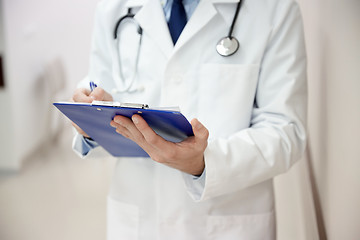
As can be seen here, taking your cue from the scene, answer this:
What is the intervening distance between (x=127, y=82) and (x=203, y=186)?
0.37 meters

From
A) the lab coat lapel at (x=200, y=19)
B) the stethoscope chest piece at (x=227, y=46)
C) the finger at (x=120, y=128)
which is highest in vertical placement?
the lab coat lapel at (x=200, y=19)

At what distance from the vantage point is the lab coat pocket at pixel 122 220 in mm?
1104

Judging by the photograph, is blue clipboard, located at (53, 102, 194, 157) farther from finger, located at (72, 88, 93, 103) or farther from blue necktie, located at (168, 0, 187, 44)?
blue necktie, located at (168, 0, 187, 44)

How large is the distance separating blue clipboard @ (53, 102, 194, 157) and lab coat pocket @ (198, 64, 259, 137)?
0.17 metres

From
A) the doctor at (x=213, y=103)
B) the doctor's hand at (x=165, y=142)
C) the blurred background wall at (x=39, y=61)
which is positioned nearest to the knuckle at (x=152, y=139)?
the doctor's hand at (x=165, y=142)

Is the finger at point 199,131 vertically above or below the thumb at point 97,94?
below

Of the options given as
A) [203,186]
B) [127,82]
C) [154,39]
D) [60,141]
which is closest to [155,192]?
[203,186]

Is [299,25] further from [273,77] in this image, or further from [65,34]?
[65,34]

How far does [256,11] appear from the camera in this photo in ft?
3.24

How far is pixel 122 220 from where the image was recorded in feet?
3.68

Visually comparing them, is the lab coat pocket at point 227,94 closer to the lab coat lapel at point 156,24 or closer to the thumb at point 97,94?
the lab coat lapel at point 156,24

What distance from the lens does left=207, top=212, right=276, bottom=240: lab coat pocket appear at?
Answer: 104 centimetres

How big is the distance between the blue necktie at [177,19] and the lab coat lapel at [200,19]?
51 millimetres

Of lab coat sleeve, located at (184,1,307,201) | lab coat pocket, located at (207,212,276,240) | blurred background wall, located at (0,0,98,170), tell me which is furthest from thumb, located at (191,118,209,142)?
blurred background wall, located at (0,0,98,170)
